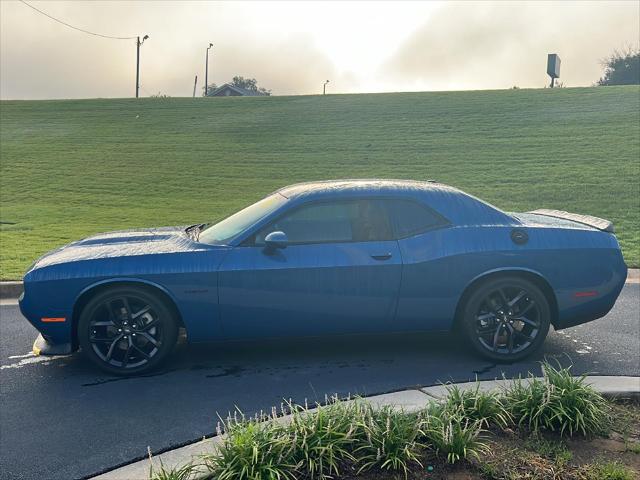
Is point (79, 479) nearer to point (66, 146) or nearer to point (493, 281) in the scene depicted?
point (493, 281)

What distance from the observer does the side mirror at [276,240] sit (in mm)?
4469

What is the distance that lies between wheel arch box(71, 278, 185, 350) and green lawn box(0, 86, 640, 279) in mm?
3826

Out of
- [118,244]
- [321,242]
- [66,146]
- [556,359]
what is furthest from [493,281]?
[66,146]

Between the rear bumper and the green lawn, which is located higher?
the green lawn

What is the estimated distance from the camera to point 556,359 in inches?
193

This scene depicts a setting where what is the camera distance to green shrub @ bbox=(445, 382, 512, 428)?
3.21 m

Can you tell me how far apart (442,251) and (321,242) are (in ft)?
3.11

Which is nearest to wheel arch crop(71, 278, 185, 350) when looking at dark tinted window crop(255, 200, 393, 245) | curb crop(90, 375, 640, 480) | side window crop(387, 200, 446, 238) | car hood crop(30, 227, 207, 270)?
car hood crop(30, 227, 207, 270)

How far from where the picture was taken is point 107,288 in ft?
14.8

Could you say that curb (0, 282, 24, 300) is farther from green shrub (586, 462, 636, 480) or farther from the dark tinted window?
green shrub (586, 462, 636, 480)

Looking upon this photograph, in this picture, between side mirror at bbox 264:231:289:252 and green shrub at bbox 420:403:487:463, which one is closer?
green shrub at bbox 420:403:487:463

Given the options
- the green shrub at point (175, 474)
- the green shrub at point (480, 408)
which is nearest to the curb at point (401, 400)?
the green shrub at point (175, 474)

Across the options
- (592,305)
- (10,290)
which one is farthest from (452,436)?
(10,290)

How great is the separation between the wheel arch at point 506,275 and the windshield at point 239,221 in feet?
5.37
